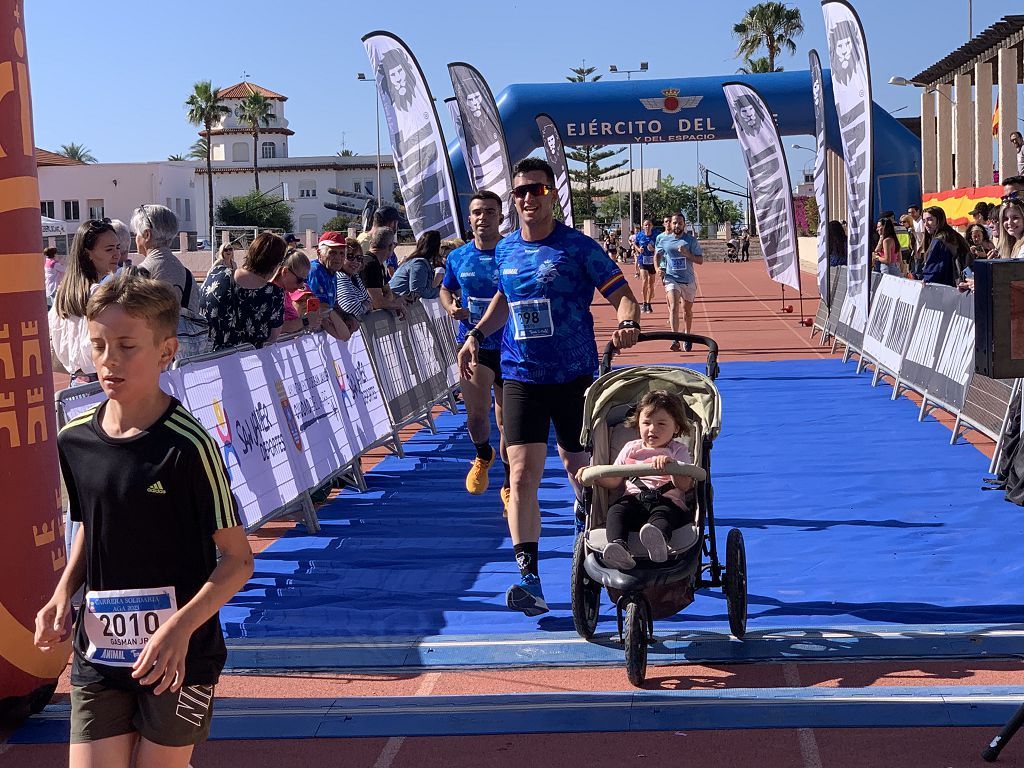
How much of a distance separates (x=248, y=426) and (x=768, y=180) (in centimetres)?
1604

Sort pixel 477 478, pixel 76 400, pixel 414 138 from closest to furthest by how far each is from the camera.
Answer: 1. pixel 76 400
2. pixel 477 478
3. pixel 414 138

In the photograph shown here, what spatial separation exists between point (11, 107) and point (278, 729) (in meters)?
2.51

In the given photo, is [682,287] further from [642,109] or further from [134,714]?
[642,109]

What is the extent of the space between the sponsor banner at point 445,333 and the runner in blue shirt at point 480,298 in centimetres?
539

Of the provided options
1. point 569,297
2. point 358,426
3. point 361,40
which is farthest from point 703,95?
point 569,297

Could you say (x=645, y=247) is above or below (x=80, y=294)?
above

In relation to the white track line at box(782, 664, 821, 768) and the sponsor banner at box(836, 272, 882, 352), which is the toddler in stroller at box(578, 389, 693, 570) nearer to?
the white track line at box(782, 664, 821, 768)

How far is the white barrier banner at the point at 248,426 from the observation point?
730 cm

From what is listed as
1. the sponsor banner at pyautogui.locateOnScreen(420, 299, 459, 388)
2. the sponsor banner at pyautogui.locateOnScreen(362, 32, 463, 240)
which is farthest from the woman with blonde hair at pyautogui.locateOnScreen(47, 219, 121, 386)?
the sponsor banner at pyautogui.locateOnScreen(362, 32, 463, 240)

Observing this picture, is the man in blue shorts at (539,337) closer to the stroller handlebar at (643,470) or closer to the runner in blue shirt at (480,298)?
the stroller handlebar at (643,470)

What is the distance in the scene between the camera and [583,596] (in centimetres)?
566

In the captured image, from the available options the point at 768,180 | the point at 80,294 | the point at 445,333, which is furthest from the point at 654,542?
the point at 768,180

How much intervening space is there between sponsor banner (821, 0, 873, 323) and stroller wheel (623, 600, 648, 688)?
11.1 m

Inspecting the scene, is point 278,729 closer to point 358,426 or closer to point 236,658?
point 236,658
